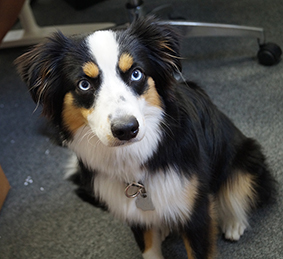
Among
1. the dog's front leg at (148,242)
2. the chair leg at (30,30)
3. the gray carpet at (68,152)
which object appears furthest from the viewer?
the chair leg at (30,30)

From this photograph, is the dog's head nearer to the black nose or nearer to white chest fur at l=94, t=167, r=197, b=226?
the black nose

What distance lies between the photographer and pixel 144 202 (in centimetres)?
135

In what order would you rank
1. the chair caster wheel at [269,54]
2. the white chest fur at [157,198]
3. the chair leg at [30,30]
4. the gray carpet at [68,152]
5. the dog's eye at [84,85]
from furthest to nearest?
the chair leg at [30,30] → the chair caster wheel at [269,54] → the gray carpet at [68,152] → the white chest fur at [157,198] → the dog's eye at [84,85]

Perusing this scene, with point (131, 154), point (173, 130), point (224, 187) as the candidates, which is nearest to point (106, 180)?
point (131, 154)

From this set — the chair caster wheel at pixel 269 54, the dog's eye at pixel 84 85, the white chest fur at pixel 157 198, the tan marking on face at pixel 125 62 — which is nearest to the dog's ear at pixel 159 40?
the tan marking on face at pixel 125 62

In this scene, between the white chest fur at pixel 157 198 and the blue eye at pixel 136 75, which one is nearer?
the blue eye at pixel 136 75

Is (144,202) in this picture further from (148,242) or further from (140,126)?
(140,126)

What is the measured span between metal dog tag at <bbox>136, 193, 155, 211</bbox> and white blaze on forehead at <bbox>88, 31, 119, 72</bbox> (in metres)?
0.46

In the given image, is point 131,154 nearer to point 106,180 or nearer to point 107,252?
point 106,180

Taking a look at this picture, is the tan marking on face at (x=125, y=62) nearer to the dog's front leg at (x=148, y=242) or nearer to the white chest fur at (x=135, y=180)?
the white chest fur at (x=135, y=180)

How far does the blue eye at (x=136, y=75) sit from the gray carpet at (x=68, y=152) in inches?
30.3

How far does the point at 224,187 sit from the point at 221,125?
266 mm

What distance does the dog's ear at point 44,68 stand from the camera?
3.99 ft

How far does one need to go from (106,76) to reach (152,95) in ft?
0.55
